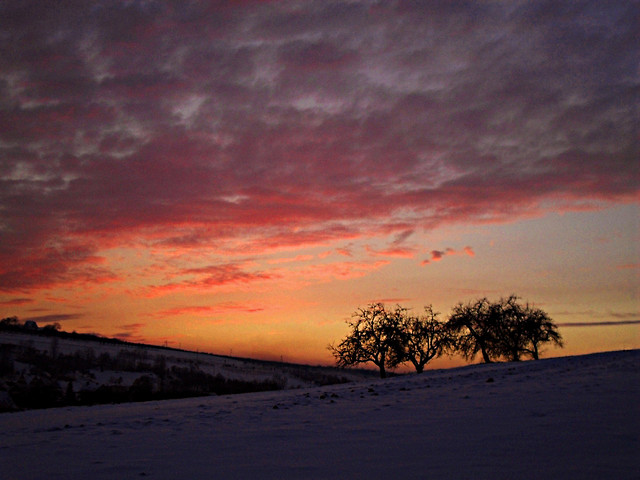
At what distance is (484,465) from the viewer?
6023 millimetres

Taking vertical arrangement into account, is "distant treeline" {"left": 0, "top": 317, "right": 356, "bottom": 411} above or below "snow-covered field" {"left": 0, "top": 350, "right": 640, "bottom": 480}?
below

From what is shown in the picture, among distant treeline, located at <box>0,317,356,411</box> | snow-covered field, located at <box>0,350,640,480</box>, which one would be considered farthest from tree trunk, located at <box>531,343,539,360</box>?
snow-covered field, located at <box>0,350,640,480</box>

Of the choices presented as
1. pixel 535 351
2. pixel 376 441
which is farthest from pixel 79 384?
pixel 535 351

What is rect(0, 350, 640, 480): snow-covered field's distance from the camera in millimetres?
6109

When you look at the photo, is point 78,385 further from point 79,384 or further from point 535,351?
point 535,351

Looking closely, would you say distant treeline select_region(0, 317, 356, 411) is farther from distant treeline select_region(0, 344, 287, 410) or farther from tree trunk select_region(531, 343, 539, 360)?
tree trunk select_region(531, 343, 539, 360)

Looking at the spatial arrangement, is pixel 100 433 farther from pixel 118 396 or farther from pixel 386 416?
pixel 118 396

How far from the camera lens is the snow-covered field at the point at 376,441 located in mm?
6109

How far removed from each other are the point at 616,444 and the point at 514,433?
5.35 ft

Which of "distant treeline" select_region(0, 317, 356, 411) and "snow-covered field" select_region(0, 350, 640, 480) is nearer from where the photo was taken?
"snow-covered field" select_region(0, 350, 640, 480)

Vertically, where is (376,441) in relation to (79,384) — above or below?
above

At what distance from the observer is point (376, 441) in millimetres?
8109

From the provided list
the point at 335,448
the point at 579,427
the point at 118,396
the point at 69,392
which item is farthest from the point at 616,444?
the point at 69,392

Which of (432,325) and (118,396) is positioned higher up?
(432,325)
